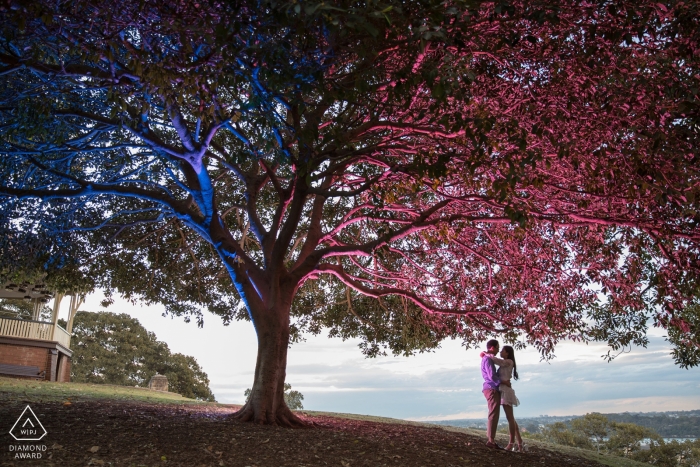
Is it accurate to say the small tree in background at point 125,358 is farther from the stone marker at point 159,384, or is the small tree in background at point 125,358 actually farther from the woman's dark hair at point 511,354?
the woman's dark hair at point 511,354

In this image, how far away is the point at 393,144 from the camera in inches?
359

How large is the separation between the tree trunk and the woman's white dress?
355 cm

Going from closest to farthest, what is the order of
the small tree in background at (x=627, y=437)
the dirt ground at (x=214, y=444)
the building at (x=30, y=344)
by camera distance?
the dirt ground at (x=214, y=444) → the building at (x=30, y=344) → the small tree in background at (x=627, y=437)

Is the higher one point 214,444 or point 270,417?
point 270,417

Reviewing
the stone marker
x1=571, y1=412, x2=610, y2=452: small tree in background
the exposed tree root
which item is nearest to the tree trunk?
the exposed tree root

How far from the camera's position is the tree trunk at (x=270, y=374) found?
30.2 feet

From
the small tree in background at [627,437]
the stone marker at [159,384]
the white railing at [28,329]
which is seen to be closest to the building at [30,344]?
the white railing at [28,329]

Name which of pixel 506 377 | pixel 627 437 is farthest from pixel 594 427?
pixel 506 377

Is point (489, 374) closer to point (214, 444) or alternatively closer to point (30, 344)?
point (214, 444)

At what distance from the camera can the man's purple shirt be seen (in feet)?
30.0

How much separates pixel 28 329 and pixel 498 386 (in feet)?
79.0

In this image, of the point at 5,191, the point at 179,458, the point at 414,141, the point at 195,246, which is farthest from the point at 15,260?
the point at 414,141

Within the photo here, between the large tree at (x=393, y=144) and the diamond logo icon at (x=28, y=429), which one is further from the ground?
the large tree at (x=393, y=144)

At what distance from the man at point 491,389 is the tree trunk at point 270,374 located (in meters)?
3.28
